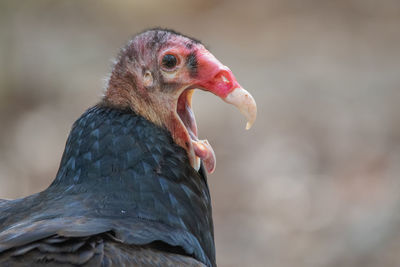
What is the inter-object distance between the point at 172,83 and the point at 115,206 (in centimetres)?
70

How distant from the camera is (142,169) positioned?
3.30m

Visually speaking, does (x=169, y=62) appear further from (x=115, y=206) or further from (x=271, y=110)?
(x=271, y=110)

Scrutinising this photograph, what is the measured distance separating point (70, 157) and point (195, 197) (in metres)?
0.63

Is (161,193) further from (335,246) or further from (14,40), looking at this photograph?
(14,40)

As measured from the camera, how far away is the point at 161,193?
10.8 feet

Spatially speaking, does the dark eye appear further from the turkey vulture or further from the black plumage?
the black plumage

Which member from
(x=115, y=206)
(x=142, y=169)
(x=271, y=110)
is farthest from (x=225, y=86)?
(x=271, y=110)

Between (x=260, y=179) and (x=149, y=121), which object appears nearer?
(x=149, y=121)

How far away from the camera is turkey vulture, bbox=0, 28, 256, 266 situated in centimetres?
296

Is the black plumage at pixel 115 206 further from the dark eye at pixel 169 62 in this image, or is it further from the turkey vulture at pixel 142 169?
the dark eye at pixel 169 62

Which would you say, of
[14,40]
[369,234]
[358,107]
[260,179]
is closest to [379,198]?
[369,234]

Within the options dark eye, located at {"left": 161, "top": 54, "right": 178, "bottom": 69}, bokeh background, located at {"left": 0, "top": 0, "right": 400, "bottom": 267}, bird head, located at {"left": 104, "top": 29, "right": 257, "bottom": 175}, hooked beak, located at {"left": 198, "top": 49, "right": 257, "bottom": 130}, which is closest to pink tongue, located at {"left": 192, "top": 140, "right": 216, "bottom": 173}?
bird head, located at {"left": 104, "top": 29, "right": 257, "bottom": 175}

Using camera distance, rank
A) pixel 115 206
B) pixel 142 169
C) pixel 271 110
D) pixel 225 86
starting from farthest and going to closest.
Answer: pixel 271 110 → pixel 225 86 → pixel 142 169 → pixel 115 206

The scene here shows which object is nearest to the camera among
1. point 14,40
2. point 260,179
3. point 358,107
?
point 260,179
